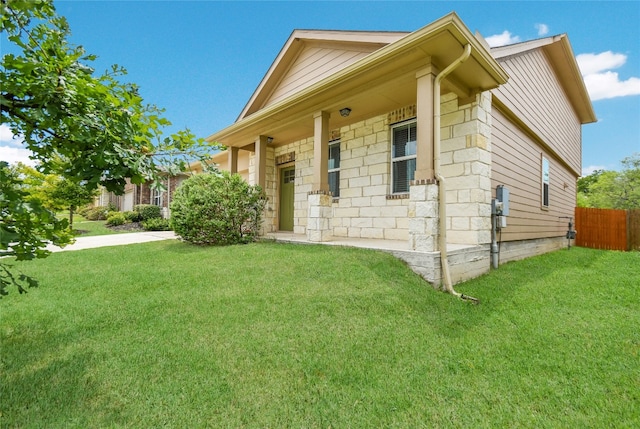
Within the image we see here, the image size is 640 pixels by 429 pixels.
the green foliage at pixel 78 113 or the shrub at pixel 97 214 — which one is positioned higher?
the green foliage at pixel 78 113

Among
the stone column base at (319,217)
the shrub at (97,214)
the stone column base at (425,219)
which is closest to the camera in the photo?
the stone column base at (425,219)

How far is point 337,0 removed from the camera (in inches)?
286

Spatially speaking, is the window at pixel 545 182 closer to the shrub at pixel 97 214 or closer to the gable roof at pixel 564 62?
the gable roof at pixel 564 62

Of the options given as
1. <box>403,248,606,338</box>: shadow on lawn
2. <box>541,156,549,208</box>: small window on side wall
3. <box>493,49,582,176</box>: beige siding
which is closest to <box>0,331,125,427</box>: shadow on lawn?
<box>403,248,606,338</box>: shadow on lawn

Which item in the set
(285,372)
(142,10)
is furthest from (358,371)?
(142,10)

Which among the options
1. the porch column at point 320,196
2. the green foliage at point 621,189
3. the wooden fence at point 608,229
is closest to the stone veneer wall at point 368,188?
the porch column at point 320,196

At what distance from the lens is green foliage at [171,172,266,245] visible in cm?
600

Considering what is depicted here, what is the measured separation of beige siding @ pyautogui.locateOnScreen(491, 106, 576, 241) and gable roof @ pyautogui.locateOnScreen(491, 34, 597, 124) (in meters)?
1.63

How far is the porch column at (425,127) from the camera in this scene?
418 cm

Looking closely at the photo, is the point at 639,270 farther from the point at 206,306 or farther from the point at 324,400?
the point at 206,306

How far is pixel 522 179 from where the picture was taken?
6.92 m

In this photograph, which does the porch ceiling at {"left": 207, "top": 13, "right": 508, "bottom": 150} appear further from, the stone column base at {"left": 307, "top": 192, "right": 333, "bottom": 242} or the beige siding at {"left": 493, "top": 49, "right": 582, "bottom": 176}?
the stone column base at {"left": 307, "top": 192, "right": 333, "bottom": 242}

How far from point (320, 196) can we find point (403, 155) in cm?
207

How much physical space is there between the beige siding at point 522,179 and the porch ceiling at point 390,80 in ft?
5.08
